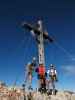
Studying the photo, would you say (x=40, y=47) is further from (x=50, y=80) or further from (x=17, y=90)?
(x=17, y=90)

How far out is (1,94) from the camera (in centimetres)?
3020

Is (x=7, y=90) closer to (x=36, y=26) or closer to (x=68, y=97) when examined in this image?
(x=68, y=97)

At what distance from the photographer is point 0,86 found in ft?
108

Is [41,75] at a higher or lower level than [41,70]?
lower

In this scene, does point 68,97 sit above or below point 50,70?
below

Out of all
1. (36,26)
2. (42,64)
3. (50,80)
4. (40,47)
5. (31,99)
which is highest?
(36,26)

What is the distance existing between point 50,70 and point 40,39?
592cm

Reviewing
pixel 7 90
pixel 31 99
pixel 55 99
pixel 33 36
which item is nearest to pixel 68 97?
pixel 55 99

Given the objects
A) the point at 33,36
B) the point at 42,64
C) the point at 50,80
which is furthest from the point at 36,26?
the point at 50,80

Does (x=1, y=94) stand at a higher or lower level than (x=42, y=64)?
lower

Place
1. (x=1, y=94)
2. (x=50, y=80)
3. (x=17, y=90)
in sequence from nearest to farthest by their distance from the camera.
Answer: (x=1, y=94)
(x=17, y=90)
(x=50, y=80)

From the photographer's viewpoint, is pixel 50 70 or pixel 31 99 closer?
pixel 31 99

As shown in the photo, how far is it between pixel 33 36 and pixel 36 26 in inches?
90.9

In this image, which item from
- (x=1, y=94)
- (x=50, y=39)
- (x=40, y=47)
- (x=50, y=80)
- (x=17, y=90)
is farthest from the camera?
(x=50, y=39)
